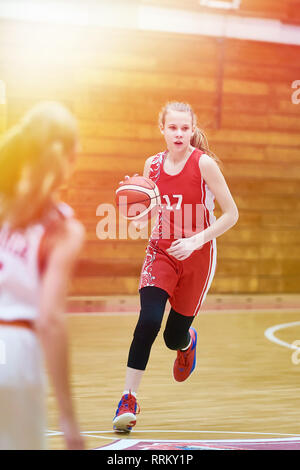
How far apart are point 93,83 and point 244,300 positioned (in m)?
3.31

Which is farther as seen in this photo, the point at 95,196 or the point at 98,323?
the point at 95,196

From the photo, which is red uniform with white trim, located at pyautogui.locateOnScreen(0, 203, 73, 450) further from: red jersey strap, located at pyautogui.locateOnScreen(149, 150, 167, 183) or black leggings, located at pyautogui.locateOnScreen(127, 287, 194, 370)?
red jersey strap, located at pyautogui.locateOnScreen(149, 150, 167, 183)

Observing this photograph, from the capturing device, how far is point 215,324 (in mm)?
7758

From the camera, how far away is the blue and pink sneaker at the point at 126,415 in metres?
3.47

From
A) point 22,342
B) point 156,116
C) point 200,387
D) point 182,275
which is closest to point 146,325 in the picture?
point 182,275

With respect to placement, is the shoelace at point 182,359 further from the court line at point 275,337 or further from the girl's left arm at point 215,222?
the court line at point 275,337

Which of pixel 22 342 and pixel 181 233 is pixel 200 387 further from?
pixel 22 342

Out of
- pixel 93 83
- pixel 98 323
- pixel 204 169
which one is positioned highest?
pixel 93 83

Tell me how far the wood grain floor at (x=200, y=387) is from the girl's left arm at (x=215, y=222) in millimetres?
816

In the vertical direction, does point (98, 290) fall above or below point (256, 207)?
below

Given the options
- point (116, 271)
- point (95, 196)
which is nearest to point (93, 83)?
point (95, 196)

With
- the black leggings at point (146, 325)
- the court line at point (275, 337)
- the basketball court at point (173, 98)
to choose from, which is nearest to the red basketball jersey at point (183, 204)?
the black leggings at point (146, 325)

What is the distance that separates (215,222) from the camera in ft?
11.8

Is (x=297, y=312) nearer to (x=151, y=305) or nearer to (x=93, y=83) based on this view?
(x=93, y=83)
